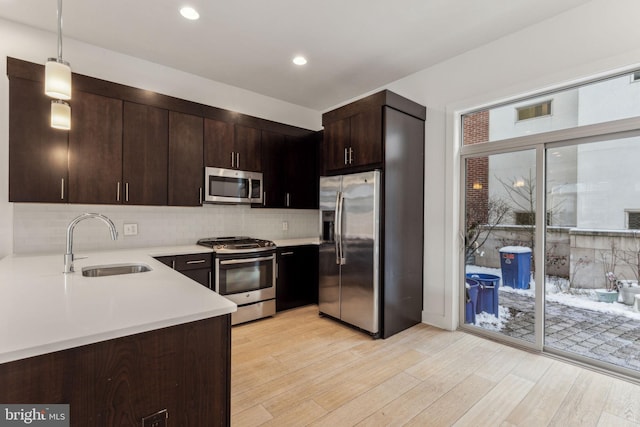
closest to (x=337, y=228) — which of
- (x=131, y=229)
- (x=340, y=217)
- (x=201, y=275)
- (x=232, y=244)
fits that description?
(x=340, y=217)

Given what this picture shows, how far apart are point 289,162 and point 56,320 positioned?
136 inches

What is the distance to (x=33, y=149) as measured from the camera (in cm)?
268

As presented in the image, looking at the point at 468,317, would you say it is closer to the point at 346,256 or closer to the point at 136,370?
the point at 346,256

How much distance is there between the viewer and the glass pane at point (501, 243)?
9.80 ft

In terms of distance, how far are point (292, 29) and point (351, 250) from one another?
2302 millimetres

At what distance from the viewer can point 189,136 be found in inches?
137

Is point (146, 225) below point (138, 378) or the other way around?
the other way around

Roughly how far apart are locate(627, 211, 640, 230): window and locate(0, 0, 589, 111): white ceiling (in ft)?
5.77

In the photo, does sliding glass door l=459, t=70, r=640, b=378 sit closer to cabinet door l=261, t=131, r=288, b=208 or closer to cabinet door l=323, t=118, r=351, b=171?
cabinet door l=323, t=118, r=351, b=171

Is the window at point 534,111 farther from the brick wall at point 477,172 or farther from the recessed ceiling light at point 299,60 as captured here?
the recessed ceiling light at point 299,60

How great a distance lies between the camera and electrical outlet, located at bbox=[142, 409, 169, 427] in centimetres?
114

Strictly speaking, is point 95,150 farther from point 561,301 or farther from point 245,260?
point 561,301

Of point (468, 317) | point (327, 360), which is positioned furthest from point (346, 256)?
point (468, 317)

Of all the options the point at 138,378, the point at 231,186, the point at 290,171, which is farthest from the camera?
the point at 290,171
